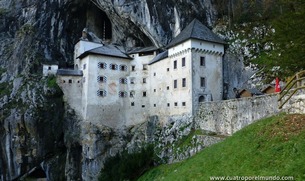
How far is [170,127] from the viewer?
31891 mm

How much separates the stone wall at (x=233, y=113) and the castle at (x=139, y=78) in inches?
144

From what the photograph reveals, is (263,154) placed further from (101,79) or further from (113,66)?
(113,66)

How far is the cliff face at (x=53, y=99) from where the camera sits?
3600 cm

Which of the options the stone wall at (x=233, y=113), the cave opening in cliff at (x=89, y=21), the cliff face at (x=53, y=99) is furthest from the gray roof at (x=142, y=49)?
the stone wall at (x=233, y=113)

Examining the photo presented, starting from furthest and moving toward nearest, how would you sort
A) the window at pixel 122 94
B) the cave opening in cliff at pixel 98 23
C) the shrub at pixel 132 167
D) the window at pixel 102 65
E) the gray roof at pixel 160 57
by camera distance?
1. the cave opening in cliff at pixel 98 23
2. the window at pixel 122 94
3. the window at pixel 102 65
4. the gray roof at pixel 160 57
5. the shrub at pixel 132 167

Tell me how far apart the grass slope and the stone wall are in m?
5.69

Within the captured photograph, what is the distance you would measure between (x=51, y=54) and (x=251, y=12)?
29.9 meters

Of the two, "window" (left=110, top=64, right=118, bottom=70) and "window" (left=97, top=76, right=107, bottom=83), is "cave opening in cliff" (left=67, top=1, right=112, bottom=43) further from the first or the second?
"window" (left=97, top=76, right=107, bottom=83)

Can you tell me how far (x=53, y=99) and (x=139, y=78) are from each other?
12141 millimetres


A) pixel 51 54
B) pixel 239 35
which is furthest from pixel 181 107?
pixel 51 54

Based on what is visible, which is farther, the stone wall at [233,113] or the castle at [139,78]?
the castle at [139,78]

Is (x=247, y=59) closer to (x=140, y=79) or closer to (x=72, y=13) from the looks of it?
(x=140, y=79)

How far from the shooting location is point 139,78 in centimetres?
3803

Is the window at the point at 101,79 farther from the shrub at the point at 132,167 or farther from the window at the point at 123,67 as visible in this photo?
the shrub at the point at 132,167
